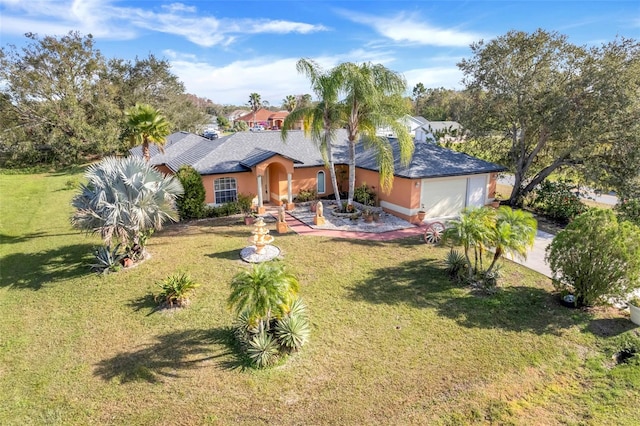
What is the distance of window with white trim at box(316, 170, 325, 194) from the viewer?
25312 mm

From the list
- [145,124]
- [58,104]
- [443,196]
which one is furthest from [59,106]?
[443,196]

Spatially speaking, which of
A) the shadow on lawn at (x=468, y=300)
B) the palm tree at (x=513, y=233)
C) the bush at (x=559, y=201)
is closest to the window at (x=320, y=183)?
the shadow on lawn at (x=468, y=300)

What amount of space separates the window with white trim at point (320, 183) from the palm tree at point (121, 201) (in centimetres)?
1243

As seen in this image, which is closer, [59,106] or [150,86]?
[59,106]

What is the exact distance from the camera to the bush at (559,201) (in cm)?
2123

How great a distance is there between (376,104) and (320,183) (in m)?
8.19

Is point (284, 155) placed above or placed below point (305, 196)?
above

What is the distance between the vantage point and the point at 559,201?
21922mm

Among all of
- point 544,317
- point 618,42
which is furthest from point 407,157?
point 618,42

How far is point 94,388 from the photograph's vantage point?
328 inches

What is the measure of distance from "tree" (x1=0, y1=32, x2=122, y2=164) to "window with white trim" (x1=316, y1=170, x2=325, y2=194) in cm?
2628

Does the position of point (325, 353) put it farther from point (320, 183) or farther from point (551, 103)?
point (551, 103)

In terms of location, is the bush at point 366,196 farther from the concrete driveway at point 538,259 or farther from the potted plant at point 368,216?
the concrete driveway at point 538,259

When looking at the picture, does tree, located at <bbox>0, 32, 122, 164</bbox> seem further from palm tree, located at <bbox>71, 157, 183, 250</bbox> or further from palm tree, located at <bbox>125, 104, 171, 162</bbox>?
palm tree, located at <bbox>71, 157, 183, 250</bbox>
